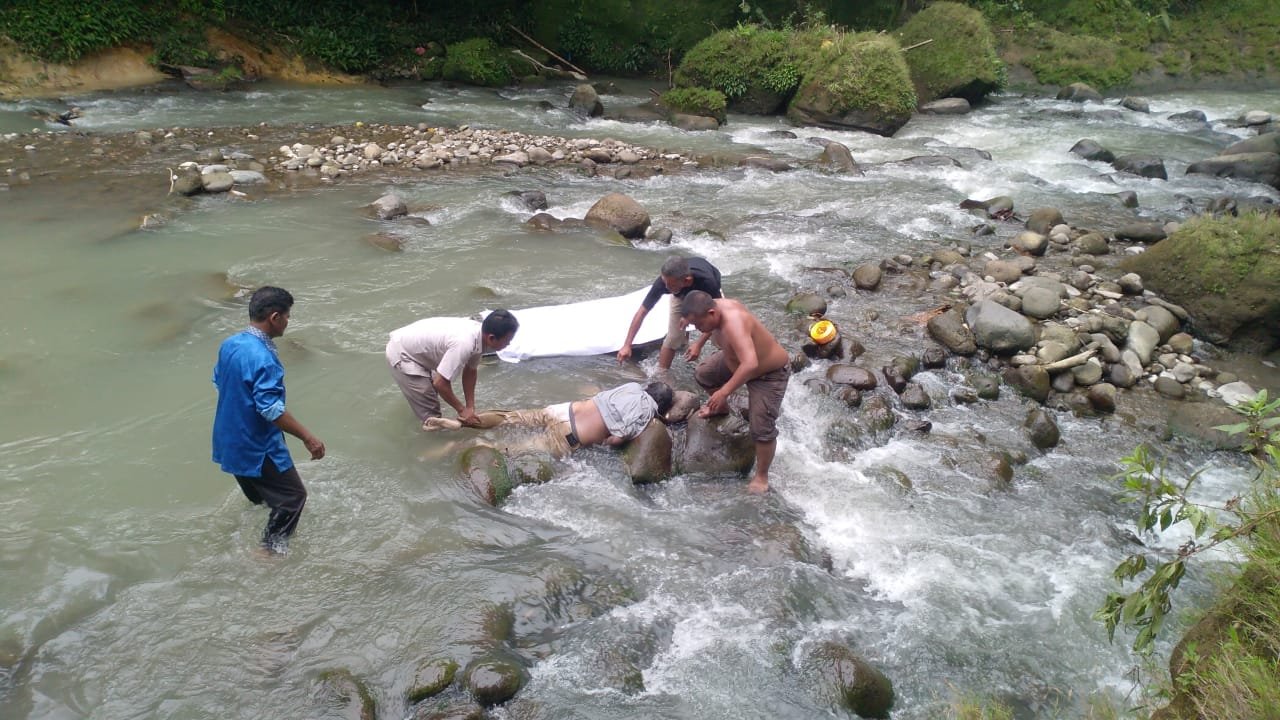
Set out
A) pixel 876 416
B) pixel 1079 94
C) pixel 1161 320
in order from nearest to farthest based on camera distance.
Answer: pixel 876 416, pixel 1161 320, pixel 1079 94

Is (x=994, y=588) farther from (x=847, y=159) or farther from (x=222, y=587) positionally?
(x=847, y=159)

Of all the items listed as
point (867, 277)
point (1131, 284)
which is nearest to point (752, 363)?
point (867, 277)

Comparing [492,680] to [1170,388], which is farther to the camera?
[1170,388]

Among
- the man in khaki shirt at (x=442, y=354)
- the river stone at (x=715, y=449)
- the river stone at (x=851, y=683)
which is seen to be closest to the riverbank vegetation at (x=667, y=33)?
the river stone at (x=715, y=449)

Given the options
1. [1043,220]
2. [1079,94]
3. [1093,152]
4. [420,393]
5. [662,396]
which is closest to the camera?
[420,393]

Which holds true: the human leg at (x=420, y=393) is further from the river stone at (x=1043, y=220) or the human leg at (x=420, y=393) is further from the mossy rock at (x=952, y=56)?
the mossy rock at (x=952, y=56)

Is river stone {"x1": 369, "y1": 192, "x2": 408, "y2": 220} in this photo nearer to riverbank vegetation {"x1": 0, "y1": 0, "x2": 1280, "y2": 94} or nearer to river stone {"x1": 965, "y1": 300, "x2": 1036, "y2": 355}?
river stone {"x1": 965, "y1": 300, "x2": 1036, "y2": 355}

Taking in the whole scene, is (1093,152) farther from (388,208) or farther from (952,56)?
(388,208)

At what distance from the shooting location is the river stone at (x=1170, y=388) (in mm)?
7574

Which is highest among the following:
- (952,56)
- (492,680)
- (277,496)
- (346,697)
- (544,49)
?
(952,56)

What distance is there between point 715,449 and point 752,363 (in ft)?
→ 3.28

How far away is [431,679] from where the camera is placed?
4309mm

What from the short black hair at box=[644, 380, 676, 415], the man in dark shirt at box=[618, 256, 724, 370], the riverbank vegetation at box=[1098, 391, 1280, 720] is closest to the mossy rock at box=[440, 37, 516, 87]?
the man in dark shirt at box=[618, 256, 724, 370]

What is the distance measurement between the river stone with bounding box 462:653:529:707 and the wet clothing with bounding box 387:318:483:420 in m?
2.05
